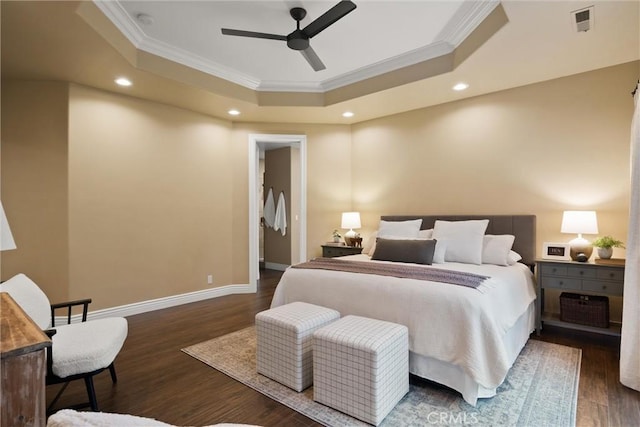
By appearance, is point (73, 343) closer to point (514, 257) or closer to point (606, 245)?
point (514, 257)

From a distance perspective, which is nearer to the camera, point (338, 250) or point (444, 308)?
point (444, 308)

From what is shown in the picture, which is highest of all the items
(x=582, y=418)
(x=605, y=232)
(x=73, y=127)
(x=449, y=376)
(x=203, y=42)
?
(x=203, y=42)

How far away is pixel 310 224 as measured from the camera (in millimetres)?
5426

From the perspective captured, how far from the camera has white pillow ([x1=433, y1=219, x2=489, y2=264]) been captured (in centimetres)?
347

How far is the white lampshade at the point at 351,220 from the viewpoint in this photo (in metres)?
5.14

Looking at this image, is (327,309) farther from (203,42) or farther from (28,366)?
(203,42)

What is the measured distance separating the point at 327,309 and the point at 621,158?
3.35 meters

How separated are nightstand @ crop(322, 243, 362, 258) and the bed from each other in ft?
5.14

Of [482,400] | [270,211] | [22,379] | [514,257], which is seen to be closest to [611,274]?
[514,257]

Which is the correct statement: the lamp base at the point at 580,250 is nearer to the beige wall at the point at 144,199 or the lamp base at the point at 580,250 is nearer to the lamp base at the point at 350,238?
the lamp base at the point at 350,238

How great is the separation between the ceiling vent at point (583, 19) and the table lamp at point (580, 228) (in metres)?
1.69

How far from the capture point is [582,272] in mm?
3129

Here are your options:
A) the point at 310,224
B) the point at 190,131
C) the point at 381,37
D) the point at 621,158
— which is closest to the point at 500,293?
the point at 621,158

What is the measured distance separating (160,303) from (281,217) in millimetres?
3216
